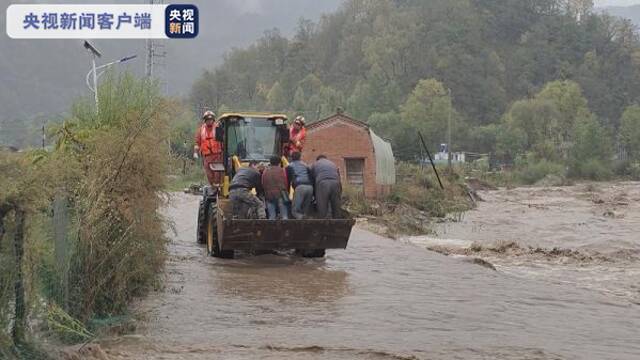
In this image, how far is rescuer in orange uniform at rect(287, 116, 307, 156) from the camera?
53.1ft

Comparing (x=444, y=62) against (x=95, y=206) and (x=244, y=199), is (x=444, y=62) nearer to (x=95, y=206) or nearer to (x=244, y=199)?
(x=244, y=199)

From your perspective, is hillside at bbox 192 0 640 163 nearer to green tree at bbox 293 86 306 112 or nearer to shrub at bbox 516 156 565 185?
green tree at bbox 293 86 306 112

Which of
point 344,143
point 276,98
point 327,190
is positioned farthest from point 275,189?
point 276,98

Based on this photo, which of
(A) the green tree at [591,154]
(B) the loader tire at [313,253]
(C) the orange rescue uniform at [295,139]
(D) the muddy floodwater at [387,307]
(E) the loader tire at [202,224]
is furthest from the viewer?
(A) the green tree at [591,154]

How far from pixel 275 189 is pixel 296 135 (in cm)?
202

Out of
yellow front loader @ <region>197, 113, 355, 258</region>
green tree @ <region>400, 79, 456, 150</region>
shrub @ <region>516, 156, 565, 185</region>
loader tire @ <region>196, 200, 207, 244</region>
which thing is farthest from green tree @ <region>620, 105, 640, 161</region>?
yellow front loader @ <region>197, 113, 355, 258</region>

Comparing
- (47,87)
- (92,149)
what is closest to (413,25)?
(47,87)

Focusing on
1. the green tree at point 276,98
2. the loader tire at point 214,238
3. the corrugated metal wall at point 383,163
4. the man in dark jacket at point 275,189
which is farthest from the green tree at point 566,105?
the man in dark jacket at point 275,189

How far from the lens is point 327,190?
14672 millimetres

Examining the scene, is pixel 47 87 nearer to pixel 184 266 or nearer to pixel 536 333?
pixel 184 266

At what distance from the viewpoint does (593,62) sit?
149 m

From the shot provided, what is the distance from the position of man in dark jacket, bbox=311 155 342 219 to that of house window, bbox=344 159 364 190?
22.6 metres

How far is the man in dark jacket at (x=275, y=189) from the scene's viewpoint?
14.7m

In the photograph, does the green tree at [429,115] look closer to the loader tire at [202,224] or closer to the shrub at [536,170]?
the shrub at [536,170]
